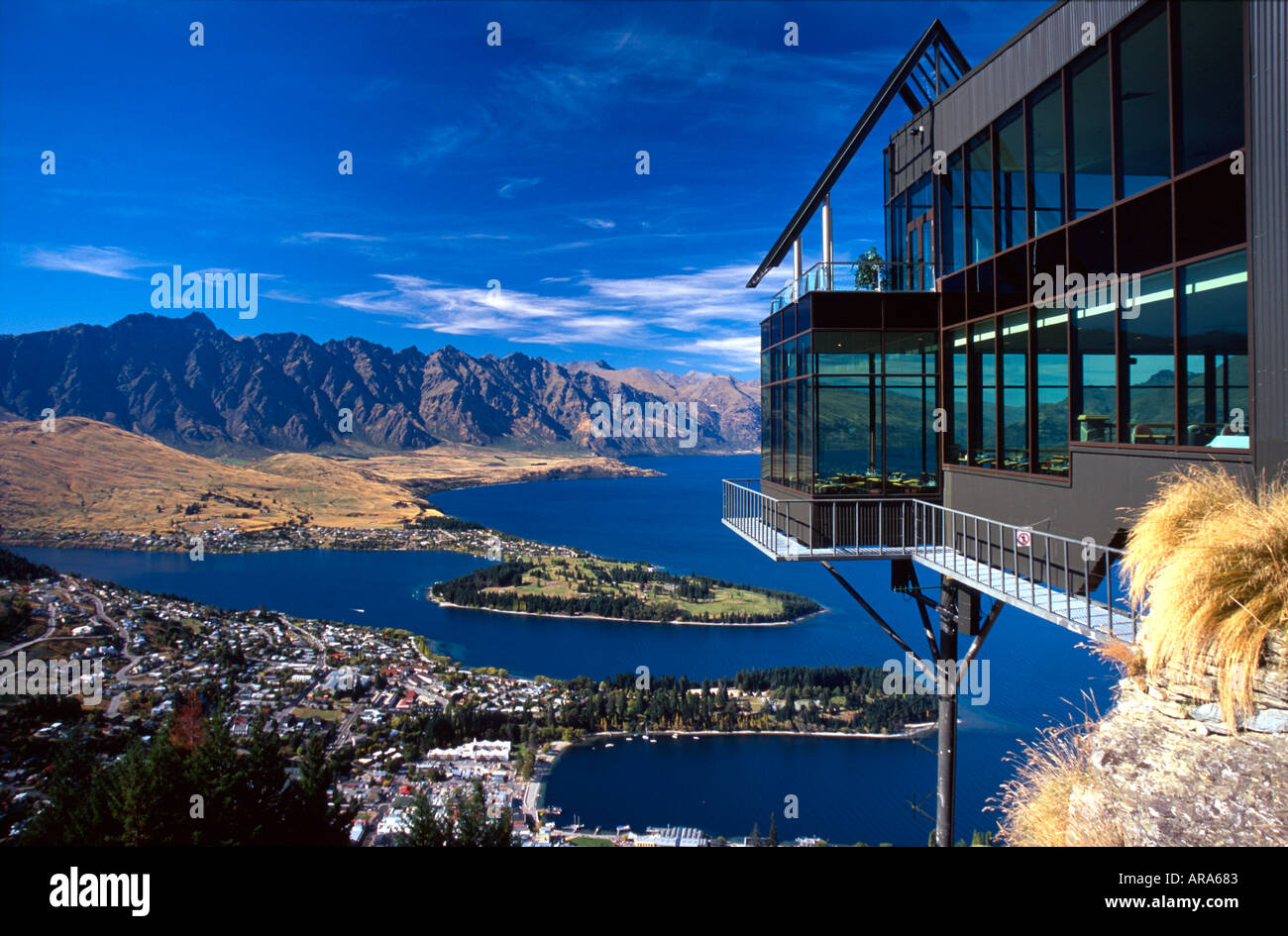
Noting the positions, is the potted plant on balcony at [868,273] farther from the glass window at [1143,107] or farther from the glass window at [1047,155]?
the glass window at [1143,107]

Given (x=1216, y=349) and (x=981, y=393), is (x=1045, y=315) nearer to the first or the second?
(x=981, y=393)

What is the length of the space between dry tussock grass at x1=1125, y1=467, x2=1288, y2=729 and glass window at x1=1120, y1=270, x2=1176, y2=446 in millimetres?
2032

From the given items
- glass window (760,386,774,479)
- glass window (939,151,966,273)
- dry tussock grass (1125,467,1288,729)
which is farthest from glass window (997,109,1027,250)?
dry tussock grass (1125,467,1288,729)

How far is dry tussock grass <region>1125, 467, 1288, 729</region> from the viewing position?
3.95 meters

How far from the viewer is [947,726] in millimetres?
9664

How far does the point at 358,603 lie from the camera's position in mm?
92438

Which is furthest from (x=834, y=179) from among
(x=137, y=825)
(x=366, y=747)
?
(x=366, y=747)

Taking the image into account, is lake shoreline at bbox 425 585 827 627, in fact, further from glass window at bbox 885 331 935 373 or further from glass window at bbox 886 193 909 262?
glass window at bbox 885 331 935 373

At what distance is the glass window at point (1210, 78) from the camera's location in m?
6.15

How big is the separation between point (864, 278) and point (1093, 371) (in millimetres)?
4419

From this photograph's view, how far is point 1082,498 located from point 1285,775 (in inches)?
157

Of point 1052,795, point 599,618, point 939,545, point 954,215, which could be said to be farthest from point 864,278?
point 599,618
